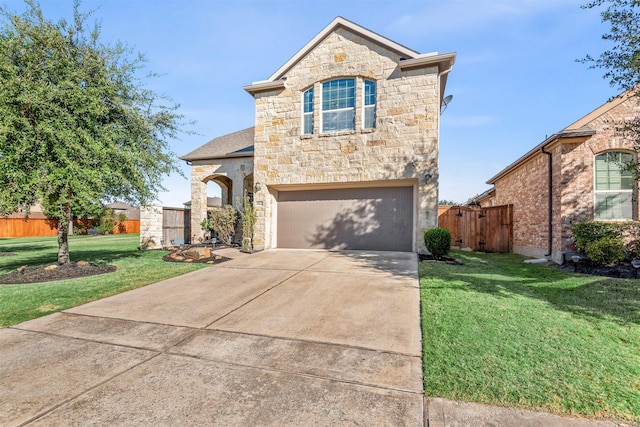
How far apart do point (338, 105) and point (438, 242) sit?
6150mm

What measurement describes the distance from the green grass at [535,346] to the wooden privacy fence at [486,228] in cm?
734

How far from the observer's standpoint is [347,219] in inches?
446

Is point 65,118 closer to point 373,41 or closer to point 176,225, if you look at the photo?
point 176,225

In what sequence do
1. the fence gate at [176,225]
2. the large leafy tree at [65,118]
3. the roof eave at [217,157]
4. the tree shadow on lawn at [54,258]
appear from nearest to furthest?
the large leafy tree at [65,118], the tree shadow on lawn at [54,258], the fence gate at [176,225], the roof eave at [217,157]

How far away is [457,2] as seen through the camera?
7918 millimetres

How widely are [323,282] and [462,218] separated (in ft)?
36.0

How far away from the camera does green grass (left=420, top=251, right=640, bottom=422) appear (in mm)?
2377

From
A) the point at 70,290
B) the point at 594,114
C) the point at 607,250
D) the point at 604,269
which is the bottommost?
the point at 70,290

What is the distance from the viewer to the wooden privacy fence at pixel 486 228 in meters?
13.1

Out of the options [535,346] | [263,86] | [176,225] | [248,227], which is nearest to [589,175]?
[535,346]

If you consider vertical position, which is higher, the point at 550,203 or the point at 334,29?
the point at 334,29

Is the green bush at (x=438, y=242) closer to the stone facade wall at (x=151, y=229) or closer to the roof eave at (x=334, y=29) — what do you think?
the roof eave at (x=334, y=29)

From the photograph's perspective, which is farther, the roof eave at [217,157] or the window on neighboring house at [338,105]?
the roof eave at [217,157]

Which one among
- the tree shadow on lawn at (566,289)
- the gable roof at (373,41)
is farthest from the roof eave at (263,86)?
the tree shadow on lawn at (566,289)
